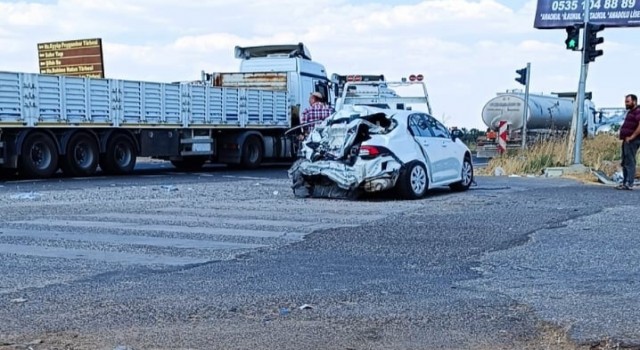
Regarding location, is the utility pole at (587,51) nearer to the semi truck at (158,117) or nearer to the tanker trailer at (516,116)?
the semi truck at (158,117)

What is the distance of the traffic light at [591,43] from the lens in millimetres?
21078

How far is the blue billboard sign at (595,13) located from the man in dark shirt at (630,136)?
9345 mm

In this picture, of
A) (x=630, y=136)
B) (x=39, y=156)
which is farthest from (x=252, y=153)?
(x=630, y=136)

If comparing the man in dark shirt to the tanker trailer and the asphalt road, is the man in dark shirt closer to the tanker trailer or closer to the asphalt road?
the asphalt road

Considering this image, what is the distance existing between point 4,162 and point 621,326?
54.6 feet

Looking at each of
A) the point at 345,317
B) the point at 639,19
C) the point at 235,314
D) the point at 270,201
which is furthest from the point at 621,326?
the point at 639,19

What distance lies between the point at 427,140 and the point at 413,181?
1.07 meters

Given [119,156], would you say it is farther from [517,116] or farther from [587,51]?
[517,116]

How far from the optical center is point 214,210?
13.0m

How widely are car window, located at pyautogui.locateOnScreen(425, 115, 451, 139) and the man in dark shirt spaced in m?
3.33

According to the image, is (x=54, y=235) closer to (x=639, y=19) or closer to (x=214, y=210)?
(x=214, y=210)

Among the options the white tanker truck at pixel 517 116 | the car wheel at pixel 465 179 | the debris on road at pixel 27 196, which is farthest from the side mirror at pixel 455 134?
the white tanker truck at pixel 517 116

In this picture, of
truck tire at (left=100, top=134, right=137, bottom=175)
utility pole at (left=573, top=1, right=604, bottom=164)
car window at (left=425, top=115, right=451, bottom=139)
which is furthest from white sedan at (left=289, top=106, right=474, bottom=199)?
truck tire at (left=100, top=134, right=137, bottom=175)

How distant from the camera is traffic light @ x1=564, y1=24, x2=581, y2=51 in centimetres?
2138
